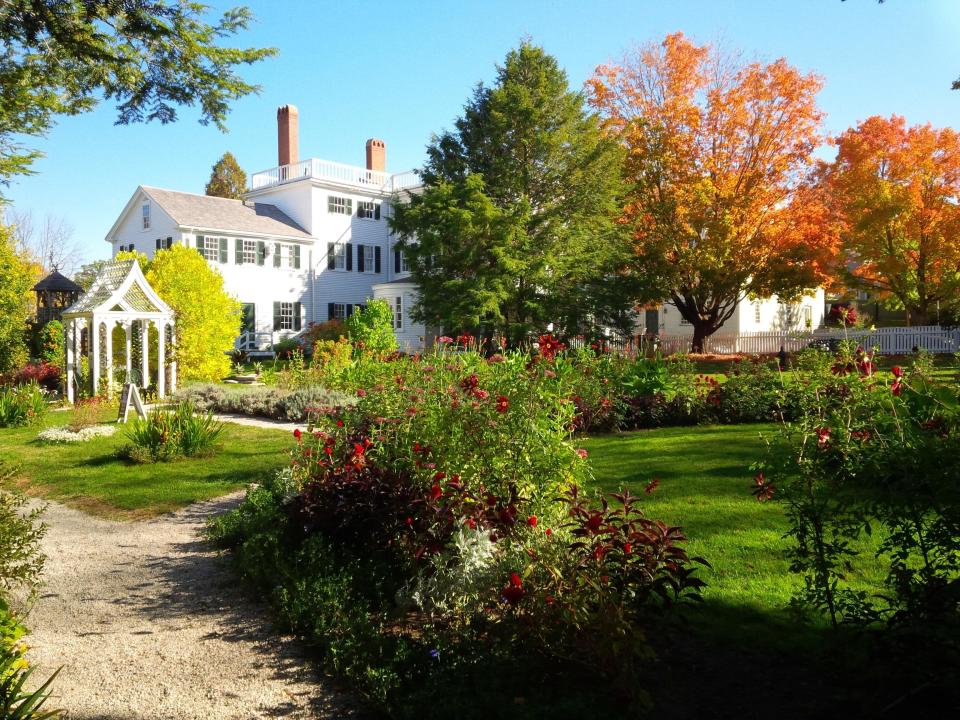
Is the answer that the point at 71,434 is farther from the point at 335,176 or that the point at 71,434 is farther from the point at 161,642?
the point at 335,176

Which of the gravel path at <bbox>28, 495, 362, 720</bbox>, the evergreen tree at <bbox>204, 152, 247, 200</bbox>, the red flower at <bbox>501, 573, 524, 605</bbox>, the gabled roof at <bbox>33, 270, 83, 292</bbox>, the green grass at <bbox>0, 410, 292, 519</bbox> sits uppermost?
the evergreen tree at <bbox>204, 152, 247, 200</bbox>

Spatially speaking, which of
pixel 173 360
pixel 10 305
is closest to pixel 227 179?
pixel 10 305

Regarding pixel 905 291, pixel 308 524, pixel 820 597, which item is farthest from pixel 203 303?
pixel 905 291

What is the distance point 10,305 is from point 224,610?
19.1m

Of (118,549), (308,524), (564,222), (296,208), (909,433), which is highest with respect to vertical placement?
(296,208)

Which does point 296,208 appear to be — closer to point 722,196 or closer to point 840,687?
point 722,196

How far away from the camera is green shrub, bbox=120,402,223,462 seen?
9391 mm

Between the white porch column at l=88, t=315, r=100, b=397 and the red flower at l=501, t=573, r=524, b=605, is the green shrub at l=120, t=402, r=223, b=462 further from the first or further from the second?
Answer: the red flower at l=501, t=573, r=524, b=605

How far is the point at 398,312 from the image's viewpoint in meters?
32.5

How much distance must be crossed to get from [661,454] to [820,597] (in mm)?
5226

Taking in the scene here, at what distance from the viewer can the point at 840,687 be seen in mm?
3295

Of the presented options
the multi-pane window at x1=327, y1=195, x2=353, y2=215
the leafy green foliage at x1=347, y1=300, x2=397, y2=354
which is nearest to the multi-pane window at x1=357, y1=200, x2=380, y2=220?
the multi-pane window at x1=327, y1=195, x2=353, y2=215

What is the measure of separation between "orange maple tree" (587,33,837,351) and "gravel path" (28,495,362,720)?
805 inches

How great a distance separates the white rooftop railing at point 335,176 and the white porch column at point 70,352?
1951 centimetres
